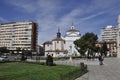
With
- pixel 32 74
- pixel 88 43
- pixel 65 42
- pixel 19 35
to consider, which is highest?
pixel 19 35

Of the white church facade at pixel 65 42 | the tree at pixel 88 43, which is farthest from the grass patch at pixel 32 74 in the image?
the white church facade at pixel 65 42

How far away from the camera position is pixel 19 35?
156625mm

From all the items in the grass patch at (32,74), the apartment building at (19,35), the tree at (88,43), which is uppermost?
the apartment building at (19,35)

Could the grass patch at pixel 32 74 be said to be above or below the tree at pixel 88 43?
below

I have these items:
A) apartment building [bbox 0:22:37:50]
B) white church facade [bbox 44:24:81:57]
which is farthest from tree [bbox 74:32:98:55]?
apartment building [bbox 0:22:37:50]

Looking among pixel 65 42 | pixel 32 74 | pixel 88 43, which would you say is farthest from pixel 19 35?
pixel 32 74

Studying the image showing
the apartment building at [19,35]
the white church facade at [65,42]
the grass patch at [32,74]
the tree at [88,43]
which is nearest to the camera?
the grass patch at [32,74]

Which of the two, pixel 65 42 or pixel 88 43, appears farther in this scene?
pixel 65 42

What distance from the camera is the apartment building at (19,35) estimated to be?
495ft

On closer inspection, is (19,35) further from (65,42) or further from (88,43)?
(88,43)

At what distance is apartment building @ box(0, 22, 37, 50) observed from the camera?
150875mm

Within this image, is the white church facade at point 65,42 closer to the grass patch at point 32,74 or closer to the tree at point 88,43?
the tree at point 88,43

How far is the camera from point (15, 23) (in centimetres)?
16212

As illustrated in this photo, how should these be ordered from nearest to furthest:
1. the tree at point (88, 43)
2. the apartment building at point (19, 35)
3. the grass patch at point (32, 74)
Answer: the grass patch at point (32, 74)
the tree at point (88, 43)
the apartment building at point (19, 35)
